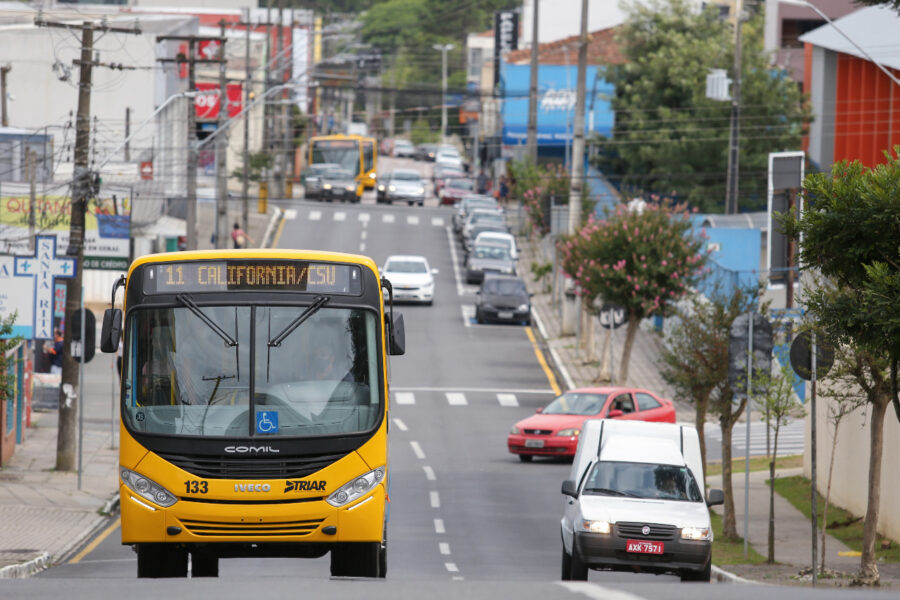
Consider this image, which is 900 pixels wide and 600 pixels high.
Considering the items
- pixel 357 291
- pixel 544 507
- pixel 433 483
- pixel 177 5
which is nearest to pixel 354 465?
pixel 357 291

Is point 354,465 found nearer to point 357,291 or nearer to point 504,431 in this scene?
point 357,291

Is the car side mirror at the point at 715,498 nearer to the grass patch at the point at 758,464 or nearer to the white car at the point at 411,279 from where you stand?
the grass patch at the point at 758,464

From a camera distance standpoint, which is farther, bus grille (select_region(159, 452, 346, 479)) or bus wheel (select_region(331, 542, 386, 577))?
bus wheel (select_region(331, 542, 386, 577))

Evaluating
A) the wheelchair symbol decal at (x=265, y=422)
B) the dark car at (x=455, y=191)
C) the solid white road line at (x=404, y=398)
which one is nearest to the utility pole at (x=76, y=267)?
the solid white road line at (x=404, y=398)

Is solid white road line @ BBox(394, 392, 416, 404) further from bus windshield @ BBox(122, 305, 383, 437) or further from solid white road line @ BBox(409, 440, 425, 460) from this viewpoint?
bus windshield @ BBox(122, 305, 383, 437)

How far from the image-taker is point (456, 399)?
127 feet

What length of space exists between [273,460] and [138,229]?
41.9 m

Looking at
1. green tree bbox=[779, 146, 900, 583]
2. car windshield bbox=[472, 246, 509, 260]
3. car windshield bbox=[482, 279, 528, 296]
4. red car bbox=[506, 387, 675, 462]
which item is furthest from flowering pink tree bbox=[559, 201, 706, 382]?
green tree bbox=[779, 146, 900, 583]

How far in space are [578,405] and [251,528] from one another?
18.6 metres

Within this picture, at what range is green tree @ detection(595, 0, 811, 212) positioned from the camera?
222 feet

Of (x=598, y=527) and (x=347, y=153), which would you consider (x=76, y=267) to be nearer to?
(x=598, y=527)

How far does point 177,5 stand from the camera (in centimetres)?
11725

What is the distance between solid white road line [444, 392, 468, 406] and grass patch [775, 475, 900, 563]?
10707 mm

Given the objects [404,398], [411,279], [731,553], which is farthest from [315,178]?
[731,553]
